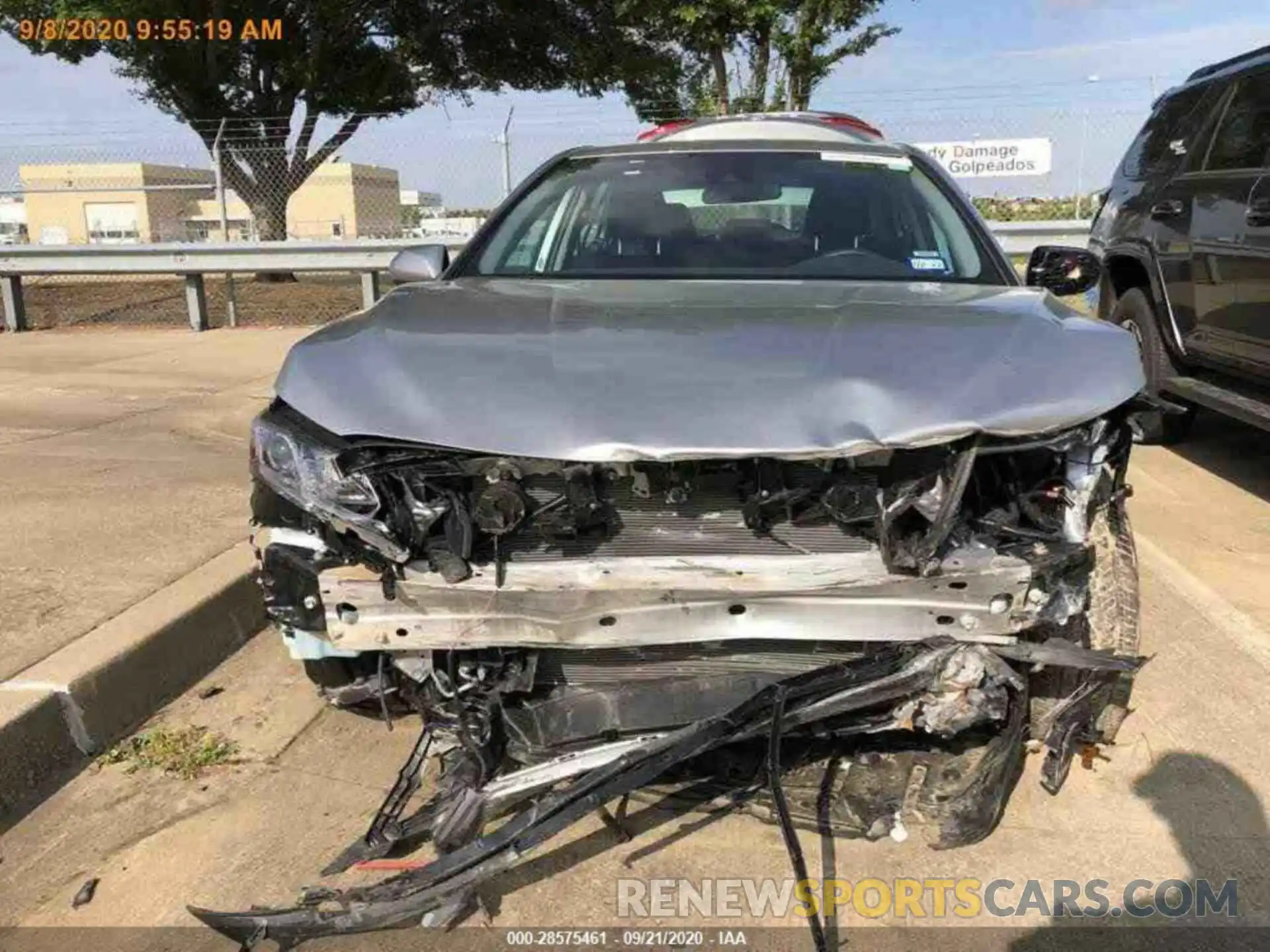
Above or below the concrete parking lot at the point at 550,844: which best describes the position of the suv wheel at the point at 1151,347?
above

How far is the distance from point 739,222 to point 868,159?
24.0 inches

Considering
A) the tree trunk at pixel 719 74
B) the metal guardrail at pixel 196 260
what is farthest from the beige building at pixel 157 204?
the tree trunk at pixel 719 74

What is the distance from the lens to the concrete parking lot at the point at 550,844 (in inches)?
101

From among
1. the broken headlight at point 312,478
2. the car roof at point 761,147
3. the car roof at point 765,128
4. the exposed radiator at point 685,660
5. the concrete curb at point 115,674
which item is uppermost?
the car roof at point 765,128

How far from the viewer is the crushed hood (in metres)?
2.24

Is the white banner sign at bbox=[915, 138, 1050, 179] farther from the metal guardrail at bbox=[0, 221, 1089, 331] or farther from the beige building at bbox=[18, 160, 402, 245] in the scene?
the beige building at bbox=[18, 160, 402, 245]

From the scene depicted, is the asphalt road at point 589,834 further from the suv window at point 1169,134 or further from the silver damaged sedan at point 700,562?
the suv window at point 1169,134

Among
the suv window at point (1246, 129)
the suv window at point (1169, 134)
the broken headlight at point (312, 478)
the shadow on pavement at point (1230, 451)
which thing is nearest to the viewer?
the broken headlight at point (312, 478)

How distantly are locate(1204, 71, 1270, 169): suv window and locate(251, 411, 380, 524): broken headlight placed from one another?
4.85 meters

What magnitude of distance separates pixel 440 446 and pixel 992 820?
1.61 m

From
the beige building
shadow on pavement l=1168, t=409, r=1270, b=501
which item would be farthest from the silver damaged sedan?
the beige building

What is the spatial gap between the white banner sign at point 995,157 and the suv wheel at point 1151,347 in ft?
22.7

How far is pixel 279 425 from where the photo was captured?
2.52 metres

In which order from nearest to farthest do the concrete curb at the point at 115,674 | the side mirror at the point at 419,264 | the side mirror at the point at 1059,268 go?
the concrete curb at the point at 115,674 → the side mirror at the point at 419,264 → the side mirror at the point at 1059,268
